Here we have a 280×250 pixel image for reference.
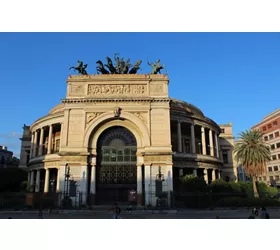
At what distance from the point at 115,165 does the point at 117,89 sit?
9.66 m

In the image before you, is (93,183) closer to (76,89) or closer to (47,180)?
(76,89)

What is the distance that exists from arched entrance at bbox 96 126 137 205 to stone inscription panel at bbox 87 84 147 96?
14.7 ft

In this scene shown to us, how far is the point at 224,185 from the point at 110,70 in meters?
21.9

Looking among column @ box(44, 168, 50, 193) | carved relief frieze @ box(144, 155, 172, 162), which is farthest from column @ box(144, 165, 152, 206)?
column @ box(44, 168, 50, 193)

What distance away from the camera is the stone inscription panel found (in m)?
33.7

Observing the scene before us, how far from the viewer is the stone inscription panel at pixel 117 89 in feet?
111

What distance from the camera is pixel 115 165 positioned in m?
32.1

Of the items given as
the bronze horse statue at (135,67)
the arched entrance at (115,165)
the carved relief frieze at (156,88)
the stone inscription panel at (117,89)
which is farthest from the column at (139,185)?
the bronze horse statue at (135,67)

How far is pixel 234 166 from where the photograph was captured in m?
60.2

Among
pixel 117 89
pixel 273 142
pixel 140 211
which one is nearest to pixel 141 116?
pixel 117 89

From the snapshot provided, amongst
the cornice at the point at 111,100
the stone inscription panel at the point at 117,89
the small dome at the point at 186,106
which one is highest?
the small dome at the point at 186,106

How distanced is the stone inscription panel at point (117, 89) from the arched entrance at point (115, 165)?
449cm

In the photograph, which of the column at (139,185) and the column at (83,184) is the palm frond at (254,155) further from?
the column at (83,184)

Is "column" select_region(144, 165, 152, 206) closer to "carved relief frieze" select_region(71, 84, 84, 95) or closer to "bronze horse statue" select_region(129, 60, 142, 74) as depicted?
"carved relief frieze" select_region(71, 84, 84, 95)
